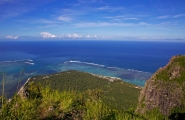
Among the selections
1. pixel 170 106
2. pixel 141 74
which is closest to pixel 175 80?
pixel 170 106

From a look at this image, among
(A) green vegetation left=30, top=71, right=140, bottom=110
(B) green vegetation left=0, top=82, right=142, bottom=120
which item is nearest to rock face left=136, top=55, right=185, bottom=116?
(A) green vegetation left=30, top=71, right=140, bottom=110

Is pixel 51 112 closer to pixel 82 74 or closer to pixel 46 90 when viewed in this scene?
pixel 46 90

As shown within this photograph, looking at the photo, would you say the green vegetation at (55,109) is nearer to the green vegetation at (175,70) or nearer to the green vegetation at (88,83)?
the green vegetation at (175,70)

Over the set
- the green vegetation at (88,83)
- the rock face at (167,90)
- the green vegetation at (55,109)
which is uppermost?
the green vegetation at (55,109)

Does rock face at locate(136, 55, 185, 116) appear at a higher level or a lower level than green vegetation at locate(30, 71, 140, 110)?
higher

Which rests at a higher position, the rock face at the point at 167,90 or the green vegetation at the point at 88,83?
the rock face at the point at 167,90

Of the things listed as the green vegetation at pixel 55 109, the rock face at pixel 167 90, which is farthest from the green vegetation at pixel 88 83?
the green vegetation at pixel 55 109

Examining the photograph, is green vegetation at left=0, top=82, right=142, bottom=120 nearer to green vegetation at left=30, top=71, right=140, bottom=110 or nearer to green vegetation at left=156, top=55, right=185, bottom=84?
green vegetation at left=156, top=55, right=185, bottom=84

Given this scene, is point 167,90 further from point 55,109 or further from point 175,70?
point 55,109
